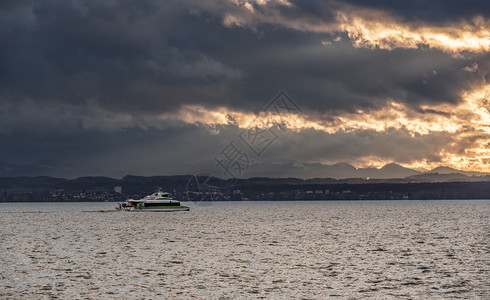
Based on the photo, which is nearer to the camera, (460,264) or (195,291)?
(195,291)

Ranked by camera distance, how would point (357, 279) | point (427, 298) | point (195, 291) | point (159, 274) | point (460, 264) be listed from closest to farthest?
point (427, 298)
point (195, 291)
point (357, 279)
point (159, 274)
point (460, 264)

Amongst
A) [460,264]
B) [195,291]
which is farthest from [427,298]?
[460,264]

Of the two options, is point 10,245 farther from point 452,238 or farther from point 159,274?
point 452,238

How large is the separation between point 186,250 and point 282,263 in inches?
932

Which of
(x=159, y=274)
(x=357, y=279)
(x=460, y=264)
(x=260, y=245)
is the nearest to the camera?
(x=357, y=279)

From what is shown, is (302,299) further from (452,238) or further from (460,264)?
(452,238)

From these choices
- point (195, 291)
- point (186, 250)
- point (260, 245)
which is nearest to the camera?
point (195, 291)

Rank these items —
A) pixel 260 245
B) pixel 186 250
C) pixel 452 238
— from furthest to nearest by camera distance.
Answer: pixel 452 238, pixel 260 245, pixel 186 250

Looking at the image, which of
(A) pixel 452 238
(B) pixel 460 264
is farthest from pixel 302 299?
(A) pixel 452 238

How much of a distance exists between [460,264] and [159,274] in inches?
1592

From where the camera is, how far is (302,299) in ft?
163

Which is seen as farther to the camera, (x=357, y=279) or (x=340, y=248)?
(x=340, y=248)

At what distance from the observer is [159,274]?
6469 centimetres

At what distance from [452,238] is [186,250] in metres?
62.5
